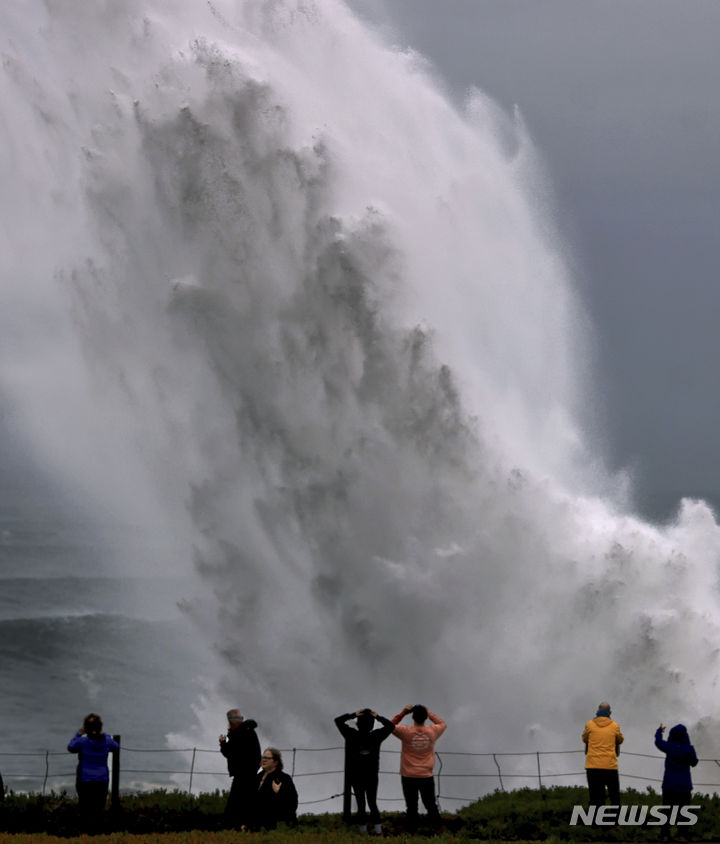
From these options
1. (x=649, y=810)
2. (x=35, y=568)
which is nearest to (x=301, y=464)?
(x=649, y=810)

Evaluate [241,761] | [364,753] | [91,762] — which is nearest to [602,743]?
[364,753]

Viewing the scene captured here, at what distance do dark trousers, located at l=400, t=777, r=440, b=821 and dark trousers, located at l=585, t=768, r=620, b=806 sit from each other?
2.24 meters

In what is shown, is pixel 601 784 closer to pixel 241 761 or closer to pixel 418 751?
pixel 418 751

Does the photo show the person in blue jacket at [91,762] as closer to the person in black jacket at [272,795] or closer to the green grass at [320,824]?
the green grass at [320,824]

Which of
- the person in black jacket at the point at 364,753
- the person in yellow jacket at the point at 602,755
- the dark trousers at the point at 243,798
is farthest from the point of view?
the person in yellow jacket at the point at 602,755

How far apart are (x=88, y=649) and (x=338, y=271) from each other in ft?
97.2

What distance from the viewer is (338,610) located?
32094mm

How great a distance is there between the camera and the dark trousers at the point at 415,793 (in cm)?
1766

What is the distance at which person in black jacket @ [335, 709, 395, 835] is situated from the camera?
17.4 meters

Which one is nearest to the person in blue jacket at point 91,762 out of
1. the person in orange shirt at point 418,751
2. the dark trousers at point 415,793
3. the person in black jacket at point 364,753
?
the person in black jacket at point 364,753

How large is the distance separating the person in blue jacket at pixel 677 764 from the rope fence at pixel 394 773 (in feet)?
17.9

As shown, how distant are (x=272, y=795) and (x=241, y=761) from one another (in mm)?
755

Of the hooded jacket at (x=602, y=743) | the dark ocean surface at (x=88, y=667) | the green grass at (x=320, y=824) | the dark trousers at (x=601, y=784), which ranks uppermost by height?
the dark ocean surface at (x=88, y=667)

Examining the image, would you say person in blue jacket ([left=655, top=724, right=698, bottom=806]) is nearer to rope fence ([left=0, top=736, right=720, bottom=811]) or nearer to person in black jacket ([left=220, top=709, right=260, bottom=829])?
rope fence ([left=0, top=736, right=720, bottom=811])
